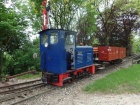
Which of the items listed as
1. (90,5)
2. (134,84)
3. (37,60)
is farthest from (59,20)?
(134,84)

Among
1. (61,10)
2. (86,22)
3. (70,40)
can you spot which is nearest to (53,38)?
(70,40)

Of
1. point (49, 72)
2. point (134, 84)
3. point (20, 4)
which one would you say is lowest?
point (134, 84)

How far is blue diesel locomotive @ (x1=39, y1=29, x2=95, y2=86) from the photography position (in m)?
9.12

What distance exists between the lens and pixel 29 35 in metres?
16.4

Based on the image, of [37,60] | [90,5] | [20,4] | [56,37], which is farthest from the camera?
[90,5]

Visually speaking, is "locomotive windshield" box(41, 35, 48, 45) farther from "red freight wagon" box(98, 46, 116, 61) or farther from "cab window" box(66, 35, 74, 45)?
→ "red freight wagon" box(98, 46, 116, 61)

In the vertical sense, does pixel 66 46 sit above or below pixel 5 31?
below

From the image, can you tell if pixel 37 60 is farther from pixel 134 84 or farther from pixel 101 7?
pixel 101 7

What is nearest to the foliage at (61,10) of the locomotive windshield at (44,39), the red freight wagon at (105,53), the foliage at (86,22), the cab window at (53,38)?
the foliage at (86,22)

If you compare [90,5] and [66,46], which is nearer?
[66,46]

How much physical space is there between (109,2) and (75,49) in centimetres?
1501

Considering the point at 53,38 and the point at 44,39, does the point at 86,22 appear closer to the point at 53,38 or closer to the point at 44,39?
the point at 44,39

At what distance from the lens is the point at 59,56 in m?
9.09

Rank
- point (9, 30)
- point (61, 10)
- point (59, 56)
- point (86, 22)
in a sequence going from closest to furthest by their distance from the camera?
1. point (59, 56)
2. point (9, 30)
3. point (61, 10)
4. point (86, 22)
